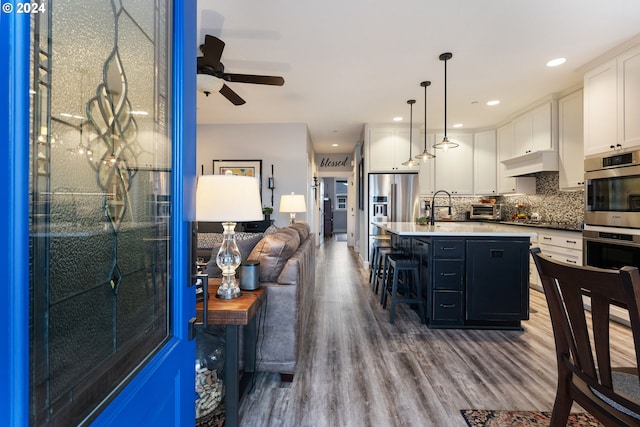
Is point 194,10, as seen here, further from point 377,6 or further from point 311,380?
point 311,380

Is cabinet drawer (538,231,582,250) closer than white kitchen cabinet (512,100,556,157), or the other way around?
cabinet drawer (538,231,582,250)

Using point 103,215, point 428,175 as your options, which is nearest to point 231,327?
point 103,215

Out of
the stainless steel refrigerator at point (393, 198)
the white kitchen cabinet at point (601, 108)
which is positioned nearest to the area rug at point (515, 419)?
the white kitchen cabinet at point (601, 108)

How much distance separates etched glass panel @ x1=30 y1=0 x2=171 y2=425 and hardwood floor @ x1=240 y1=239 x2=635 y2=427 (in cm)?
126

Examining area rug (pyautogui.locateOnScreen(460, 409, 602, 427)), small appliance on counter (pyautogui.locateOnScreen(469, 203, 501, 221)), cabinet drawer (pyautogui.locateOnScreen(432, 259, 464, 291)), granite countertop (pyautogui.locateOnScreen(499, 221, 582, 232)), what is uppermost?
small appliance on counter (pyautogui.locateOnScreen(469, 203, 501, 221))

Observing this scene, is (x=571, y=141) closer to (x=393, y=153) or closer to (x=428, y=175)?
(x=428, y=175)

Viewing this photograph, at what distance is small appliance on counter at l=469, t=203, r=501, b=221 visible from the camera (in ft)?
18.4

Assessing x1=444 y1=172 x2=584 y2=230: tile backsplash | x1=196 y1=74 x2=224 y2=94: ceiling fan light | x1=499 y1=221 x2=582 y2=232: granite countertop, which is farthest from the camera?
x1=444 y1=172 x2=584 y2=230: tile backsplash

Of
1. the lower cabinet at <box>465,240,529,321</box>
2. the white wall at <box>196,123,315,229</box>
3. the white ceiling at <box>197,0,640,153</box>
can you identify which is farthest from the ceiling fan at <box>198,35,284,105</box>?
the white wall at <box>196,123,315,229</box>

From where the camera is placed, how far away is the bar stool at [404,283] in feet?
9.48

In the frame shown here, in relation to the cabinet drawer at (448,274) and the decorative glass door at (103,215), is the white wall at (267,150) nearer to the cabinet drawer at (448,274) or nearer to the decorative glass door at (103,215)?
the cabinet drawer at (448,274)

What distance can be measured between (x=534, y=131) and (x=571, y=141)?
60 cm

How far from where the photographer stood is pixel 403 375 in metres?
2.00

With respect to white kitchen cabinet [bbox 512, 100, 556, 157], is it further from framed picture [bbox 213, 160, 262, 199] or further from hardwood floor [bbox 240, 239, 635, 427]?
framed picture [bbox 213, 160, 262, 199]
